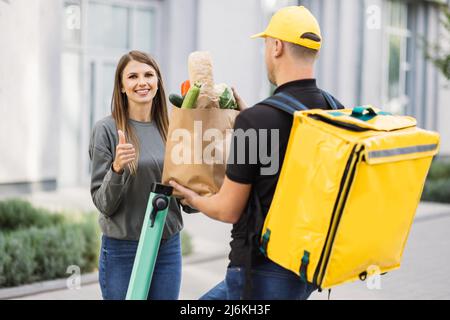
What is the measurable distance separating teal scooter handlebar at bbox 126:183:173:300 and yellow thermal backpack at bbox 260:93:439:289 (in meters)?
0.45

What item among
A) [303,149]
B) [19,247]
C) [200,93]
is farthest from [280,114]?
[19,247]

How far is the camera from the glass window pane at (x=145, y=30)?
15766 millimetres

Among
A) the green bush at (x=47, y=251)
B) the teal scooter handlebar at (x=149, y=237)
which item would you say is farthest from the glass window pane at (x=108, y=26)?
the teal scooter handlebar at (x=149, y=237)

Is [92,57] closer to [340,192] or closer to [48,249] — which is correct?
[48,249]

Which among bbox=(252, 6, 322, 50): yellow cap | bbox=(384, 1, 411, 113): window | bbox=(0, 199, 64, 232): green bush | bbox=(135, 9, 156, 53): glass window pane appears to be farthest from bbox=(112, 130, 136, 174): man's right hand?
bbox=(384, 1, 411, 113): window

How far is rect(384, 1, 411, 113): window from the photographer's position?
2227cm

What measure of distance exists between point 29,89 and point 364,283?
24.6 feet

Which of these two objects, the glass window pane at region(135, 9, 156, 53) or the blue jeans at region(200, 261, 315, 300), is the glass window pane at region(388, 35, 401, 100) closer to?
the glass window pane at region(135, 9, 156, 53)

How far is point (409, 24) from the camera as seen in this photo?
2348cm

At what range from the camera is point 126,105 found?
11.2ft

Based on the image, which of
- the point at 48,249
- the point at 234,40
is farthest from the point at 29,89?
the point at 48,249

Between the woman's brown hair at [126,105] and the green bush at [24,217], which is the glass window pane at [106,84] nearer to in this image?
the green bush at [24,217]
